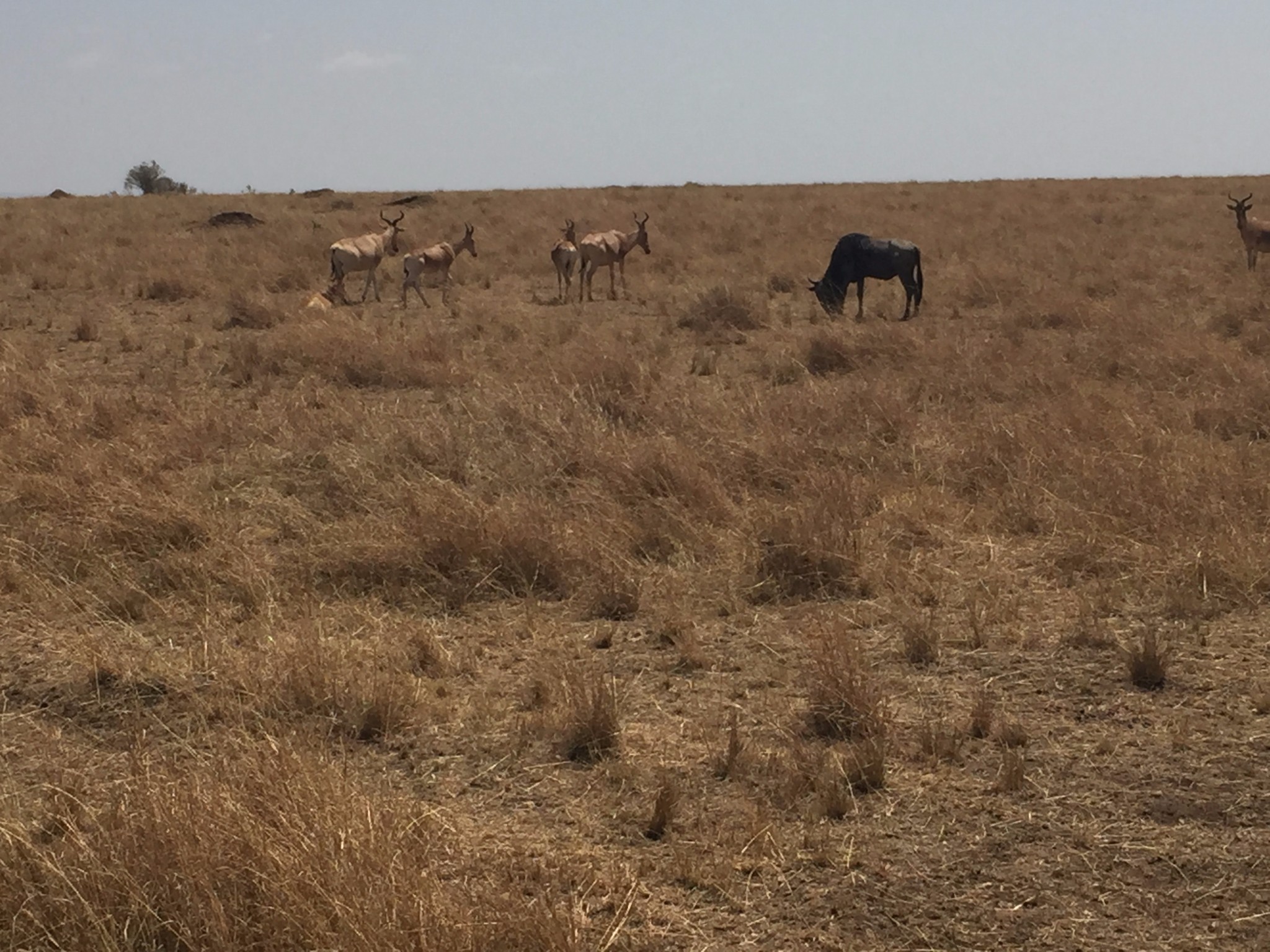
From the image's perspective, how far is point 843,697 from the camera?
4.93m

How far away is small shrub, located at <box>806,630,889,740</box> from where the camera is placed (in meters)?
4.80

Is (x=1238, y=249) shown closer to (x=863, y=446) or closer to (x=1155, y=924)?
(x=863, y=446)

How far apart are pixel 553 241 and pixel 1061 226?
11638mm

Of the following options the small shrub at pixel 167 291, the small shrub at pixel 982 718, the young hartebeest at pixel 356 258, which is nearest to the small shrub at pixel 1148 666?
the small shrub at pixel 982 718

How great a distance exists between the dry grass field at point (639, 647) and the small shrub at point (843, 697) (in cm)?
2

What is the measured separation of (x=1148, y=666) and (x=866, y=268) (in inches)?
501

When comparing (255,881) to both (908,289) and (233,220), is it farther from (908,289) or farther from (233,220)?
(233,220)

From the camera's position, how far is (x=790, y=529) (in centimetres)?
682

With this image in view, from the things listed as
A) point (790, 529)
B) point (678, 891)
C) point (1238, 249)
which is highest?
point (1238, 249)

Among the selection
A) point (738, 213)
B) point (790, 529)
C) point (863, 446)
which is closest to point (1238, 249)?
point (738, 213)

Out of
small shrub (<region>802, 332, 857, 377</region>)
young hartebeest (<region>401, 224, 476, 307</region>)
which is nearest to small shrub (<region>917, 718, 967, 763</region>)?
small shrub (<region>802, 332, 857, 377</region>)

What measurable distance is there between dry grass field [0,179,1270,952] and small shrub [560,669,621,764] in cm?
2

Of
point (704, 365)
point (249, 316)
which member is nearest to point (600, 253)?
point (249, 316)

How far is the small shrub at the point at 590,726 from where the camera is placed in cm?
475
